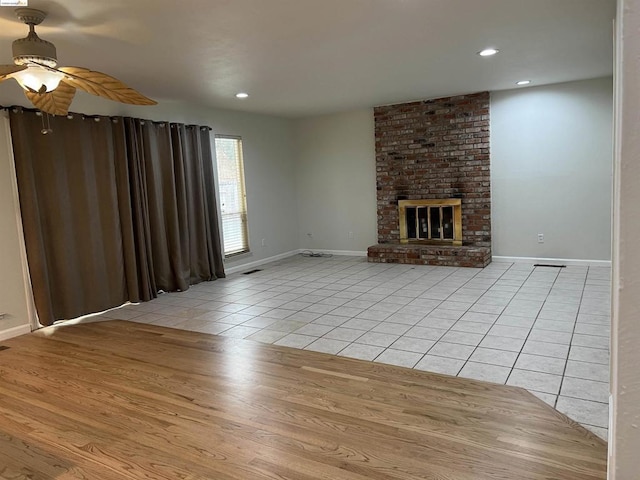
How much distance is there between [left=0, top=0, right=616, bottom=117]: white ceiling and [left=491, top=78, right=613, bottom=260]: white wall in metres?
0.52

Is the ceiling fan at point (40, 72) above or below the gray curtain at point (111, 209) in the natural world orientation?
above

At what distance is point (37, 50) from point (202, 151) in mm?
3508

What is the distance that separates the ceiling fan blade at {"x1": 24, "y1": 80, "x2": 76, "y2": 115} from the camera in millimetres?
3029

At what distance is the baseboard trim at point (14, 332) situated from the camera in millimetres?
4207

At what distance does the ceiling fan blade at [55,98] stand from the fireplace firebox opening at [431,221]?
16.6 feet

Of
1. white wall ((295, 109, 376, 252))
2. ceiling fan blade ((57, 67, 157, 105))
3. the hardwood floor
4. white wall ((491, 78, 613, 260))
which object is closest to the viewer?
the hardwood floor

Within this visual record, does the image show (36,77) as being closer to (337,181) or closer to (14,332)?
(14,332)

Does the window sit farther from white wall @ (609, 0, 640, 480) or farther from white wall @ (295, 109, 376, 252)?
white wall @ (609, 0, 640, 480)

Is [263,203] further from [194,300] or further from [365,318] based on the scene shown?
[365,318]

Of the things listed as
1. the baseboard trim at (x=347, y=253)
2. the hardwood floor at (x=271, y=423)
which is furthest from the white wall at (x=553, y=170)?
the hardwood floor at (x=271, y=423)

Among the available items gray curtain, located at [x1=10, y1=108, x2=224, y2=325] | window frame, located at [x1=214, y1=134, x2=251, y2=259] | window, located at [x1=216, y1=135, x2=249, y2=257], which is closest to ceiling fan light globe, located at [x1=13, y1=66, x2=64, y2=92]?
gray curtain, located at [x1=10, y1=108, x2=224, y2=325]

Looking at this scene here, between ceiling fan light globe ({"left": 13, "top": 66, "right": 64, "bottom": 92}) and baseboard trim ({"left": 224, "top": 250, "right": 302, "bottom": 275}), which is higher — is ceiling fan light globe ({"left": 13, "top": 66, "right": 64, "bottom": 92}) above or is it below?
above

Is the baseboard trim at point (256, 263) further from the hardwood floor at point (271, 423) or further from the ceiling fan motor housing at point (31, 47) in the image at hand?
the ceiling fan motor housing at point (31, 47)

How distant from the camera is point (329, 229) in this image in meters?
8.16
